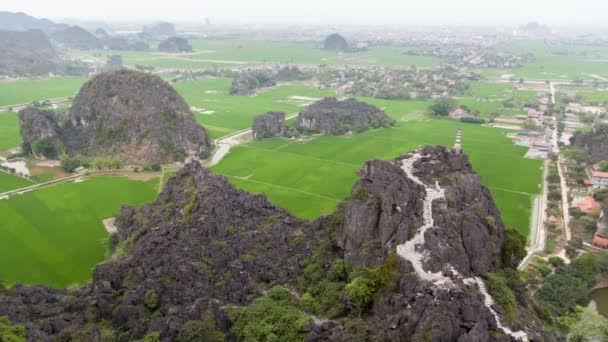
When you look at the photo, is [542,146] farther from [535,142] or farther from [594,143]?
[594,143]

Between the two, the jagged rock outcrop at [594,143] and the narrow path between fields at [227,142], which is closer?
the jagged rock outcrop at [594,143]

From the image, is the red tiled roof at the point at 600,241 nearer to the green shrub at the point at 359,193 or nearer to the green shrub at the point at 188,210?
the green shrub at the point at 359,193

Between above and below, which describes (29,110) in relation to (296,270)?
above

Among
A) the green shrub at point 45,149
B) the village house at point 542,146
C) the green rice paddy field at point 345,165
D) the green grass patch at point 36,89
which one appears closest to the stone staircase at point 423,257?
the green rice paddy field at point 345,165

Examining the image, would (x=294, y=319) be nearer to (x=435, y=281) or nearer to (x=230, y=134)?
(x=435, y=281)

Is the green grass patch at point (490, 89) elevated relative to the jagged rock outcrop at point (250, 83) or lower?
lower

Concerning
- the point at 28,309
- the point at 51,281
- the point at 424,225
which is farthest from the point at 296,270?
the point at 51,281

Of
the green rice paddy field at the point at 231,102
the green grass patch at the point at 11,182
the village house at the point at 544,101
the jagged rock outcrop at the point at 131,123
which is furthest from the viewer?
the village house at the point at 544,101
